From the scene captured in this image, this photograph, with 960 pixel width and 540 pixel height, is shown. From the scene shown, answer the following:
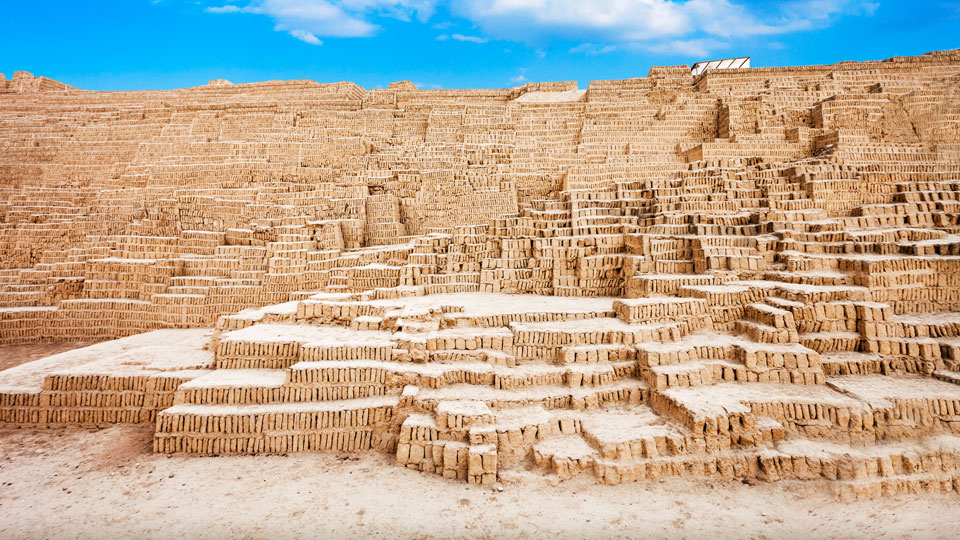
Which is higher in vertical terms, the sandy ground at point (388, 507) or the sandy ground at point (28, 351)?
the sandy ground at point (28, 351)

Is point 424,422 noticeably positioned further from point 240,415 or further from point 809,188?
point 809,188

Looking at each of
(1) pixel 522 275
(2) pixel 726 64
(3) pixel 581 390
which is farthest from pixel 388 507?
(2) pixel 726 64

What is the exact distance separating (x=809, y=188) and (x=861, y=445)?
7.50 meters

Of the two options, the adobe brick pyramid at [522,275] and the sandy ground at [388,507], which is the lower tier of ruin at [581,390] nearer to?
the adobe brick pyramid at [522,275]

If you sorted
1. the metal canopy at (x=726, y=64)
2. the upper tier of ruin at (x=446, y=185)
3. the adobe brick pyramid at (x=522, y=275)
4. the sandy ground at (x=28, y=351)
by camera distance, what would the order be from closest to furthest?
the adobe brick pyramid at (x=522, y=275), the sandy ground at (x=28, y=351), the upper tier of ruin at (x=446, y=185), the metal canopy at (x=726, y=64)

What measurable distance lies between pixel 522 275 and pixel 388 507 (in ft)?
20.9

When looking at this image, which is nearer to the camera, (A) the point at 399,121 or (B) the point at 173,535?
(B) the point at 173,535

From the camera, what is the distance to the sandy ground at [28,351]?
32.8 feet

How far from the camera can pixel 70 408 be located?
22.0ft

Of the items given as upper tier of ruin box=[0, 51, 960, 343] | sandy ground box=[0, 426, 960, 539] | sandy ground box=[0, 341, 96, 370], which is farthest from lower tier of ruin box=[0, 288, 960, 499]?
sandy ground box=[0, 341, 96, 370]

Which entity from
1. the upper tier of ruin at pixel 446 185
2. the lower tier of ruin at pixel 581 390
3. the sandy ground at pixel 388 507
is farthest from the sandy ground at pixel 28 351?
the sandy ground at pixel 388 507

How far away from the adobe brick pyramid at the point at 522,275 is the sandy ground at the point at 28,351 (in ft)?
1.13

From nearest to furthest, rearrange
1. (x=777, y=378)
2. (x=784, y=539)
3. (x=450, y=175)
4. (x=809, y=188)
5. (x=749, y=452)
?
(x=784, y=539) < (x=749, y=452) < (x=777, y=378) < (x=809, y=188) < (x=450, y=175)

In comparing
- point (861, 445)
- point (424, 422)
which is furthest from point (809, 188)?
point (424, 422)
